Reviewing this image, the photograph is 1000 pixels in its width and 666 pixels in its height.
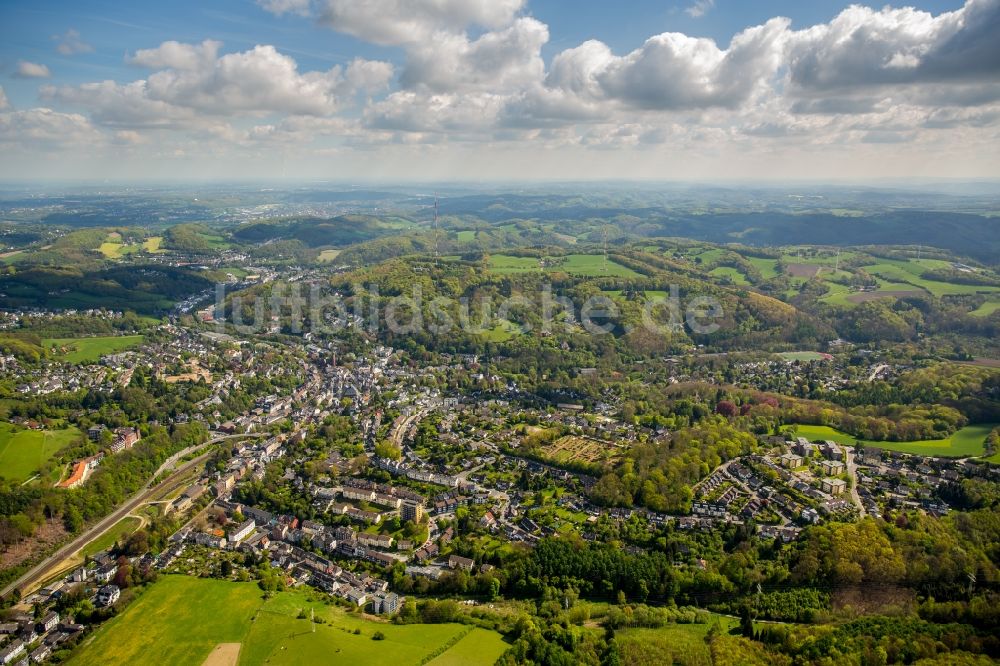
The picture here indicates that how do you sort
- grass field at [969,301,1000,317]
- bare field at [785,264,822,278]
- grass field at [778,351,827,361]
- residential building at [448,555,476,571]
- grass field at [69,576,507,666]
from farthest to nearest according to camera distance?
bare field at [785,264,822,278], grass field at [969,301,1000,317], grass field at [778,351,827,361], residential building at [448,555,476,571], grass field at [69,576,507,666]

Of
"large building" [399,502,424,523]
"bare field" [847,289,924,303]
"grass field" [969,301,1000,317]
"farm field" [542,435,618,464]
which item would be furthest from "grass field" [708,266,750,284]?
"large building" [399,502,424,523]

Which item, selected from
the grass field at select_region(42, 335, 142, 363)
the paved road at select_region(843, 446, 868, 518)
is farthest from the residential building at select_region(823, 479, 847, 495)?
the grass field at select_region(42, 335, 142, 363)

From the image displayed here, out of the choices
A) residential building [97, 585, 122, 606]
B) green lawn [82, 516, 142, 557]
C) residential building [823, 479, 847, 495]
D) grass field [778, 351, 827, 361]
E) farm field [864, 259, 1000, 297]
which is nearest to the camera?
residential building [97, 585, 122, 606]

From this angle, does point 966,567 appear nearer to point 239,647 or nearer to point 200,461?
point 239,647

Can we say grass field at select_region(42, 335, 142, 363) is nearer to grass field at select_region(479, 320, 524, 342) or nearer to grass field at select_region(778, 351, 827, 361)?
grass field at select_region(479, 320, 524, 342)

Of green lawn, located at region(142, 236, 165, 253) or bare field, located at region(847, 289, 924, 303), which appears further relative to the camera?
green lawn, located at region(142, 236, 165, 253)

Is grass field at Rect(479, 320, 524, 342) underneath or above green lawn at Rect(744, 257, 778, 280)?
underneath

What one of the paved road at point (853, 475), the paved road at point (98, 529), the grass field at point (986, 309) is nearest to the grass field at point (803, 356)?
the grass field at point (986, 309)

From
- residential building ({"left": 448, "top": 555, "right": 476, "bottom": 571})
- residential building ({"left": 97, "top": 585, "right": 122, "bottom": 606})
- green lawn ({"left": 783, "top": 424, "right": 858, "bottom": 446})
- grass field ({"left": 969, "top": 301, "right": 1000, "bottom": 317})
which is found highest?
grass field ({"left": 969, "top": 301, "right": 1000, "bottom": 317})
